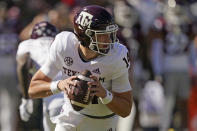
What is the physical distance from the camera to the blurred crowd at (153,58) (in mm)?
10719

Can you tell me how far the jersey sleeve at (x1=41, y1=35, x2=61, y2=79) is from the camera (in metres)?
5.78

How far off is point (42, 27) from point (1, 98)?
164 inches

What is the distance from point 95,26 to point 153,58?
5.43 metres

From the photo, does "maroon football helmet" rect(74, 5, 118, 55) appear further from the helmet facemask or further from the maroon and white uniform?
the maroon and white uniform

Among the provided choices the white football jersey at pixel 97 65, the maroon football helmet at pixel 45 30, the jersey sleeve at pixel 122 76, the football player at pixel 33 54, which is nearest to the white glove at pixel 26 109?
the football player at pixel 33 54

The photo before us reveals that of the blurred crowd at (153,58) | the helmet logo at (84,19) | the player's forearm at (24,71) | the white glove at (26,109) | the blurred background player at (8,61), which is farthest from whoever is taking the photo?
the blurred background player at (8,61)

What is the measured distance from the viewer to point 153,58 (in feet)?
35.7

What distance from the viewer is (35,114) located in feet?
26.5

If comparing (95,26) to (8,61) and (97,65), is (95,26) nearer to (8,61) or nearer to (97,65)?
(97,65)

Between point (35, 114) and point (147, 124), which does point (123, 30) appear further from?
point (35, 114)

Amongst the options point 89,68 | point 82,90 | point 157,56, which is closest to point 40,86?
point 89,68

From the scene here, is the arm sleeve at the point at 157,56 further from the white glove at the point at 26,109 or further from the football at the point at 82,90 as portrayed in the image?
the football at the point at 82,90

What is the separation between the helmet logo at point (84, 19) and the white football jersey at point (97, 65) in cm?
23

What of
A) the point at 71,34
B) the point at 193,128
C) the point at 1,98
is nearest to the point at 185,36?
the point at 193,128
